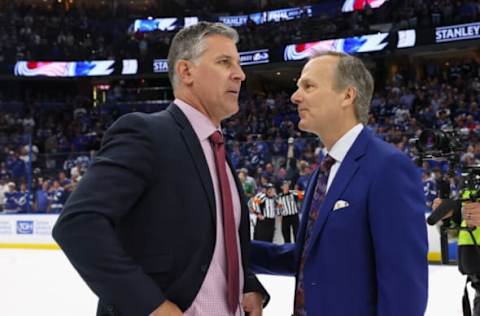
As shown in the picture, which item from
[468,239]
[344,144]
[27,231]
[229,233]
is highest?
[344,144]

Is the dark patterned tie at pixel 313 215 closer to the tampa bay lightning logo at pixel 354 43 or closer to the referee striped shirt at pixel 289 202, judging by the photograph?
the referee striped shirt at pixel 289 202

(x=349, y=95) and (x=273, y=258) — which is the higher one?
(x=349, y=95)

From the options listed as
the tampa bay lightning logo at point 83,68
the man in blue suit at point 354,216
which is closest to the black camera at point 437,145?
the man in blue suit at point 354,216

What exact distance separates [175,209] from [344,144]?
0.63m

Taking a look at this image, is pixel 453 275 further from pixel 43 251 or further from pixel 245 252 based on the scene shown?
pixel 43 251

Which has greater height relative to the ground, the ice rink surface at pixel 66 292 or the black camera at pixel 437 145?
the black camera at pixel 437 145

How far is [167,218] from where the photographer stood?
4.83 ft

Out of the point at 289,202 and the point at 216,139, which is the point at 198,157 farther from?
the point at 289,202

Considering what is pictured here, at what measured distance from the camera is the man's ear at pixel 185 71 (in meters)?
1.68

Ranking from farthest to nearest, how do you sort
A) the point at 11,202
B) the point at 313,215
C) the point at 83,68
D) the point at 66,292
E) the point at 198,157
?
1. the point at 83,68
2. the point at 11,202
3. the point at 66,292
4. the point at 313,215
5. the point at 198,157

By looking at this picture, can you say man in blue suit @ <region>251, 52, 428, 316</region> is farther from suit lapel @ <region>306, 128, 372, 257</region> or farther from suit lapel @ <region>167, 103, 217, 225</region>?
suit lapel @ <region>167, 103, 217, 225</region>

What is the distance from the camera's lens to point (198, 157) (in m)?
1.58

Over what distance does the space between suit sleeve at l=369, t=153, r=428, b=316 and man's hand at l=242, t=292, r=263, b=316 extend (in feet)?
1.18

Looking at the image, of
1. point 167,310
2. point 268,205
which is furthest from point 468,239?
point 268,205
